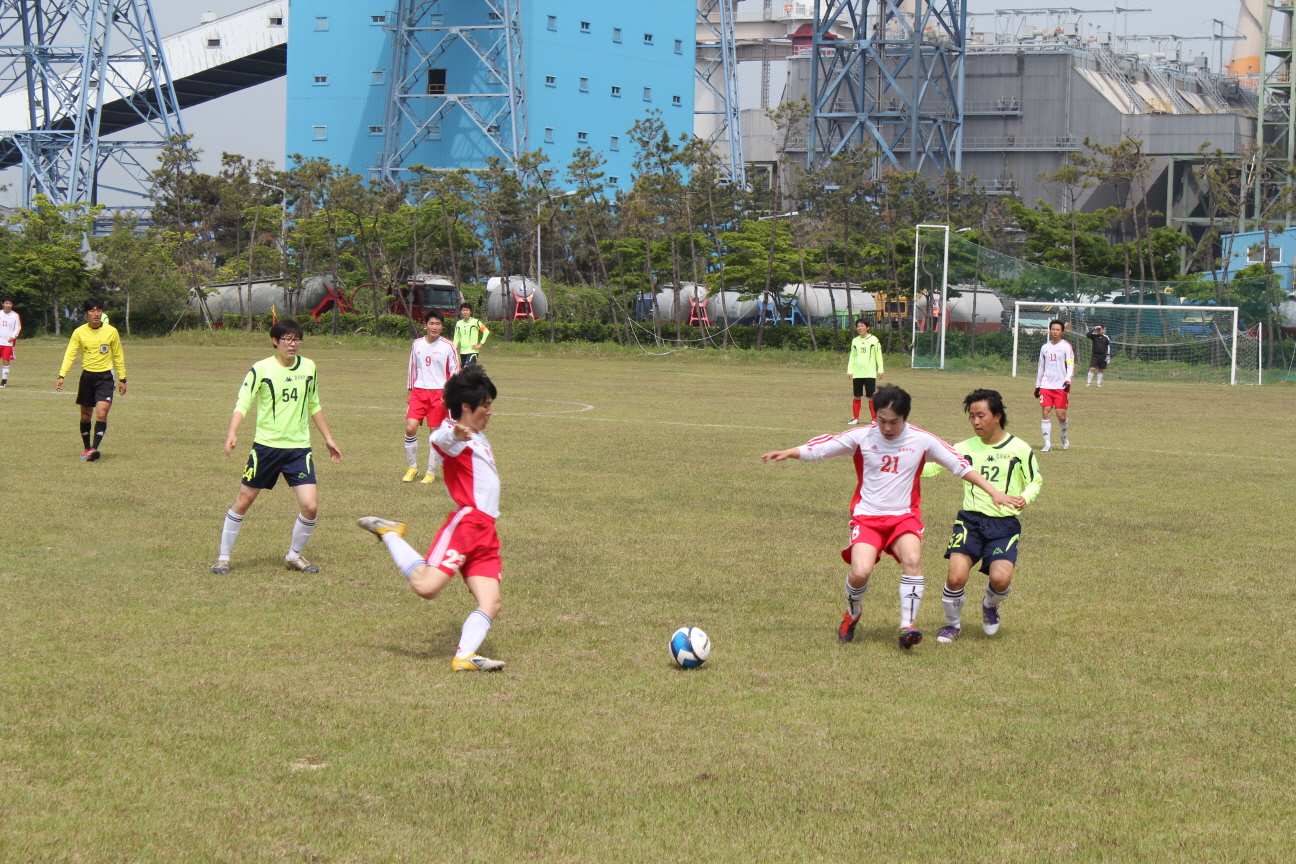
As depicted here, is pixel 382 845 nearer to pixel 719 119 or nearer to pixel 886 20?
pixel 886 20

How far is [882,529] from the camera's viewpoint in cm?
786

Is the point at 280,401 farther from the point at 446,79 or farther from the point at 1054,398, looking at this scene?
the point at 446,79

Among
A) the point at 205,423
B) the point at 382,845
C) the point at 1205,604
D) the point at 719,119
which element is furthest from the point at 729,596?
the point at 719,119

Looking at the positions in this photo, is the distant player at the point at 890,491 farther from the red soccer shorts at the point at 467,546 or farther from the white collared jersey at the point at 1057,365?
the white collared jersey at the point at 1057,365

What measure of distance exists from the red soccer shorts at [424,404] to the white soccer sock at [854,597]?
28.6 ft

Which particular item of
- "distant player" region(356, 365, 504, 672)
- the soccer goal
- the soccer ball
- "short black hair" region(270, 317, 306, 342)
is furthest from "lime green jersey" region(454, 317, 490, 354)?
the soccer goal

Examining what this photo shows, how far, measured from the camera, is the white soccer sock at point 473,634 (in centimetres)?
717

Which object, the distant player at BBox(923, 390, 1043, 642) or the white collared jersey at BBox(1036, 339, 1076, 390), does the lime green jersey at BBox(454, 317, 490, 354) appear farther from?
the distant player at BBox(923, 390, 1043, 642)

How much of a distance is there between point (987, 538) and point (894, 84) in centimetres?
7806

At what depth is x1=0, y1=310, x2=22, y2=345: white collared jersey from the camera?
2859 cm

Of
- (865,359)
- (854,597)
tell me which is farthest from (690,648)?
(865,359)

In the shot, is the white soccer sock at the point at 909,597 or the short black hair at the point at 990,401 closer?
the white soccer sock at the point at 909,597

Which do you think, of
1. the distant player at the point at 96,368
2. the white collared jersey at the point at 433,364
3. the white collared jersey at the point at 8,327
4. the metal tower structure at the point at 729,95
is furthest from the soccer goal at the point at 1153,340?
the metal tower structure at the point at 729,95

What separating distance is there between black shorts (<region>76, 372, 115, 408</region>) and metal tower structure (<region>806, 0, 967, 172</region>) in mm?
68058
